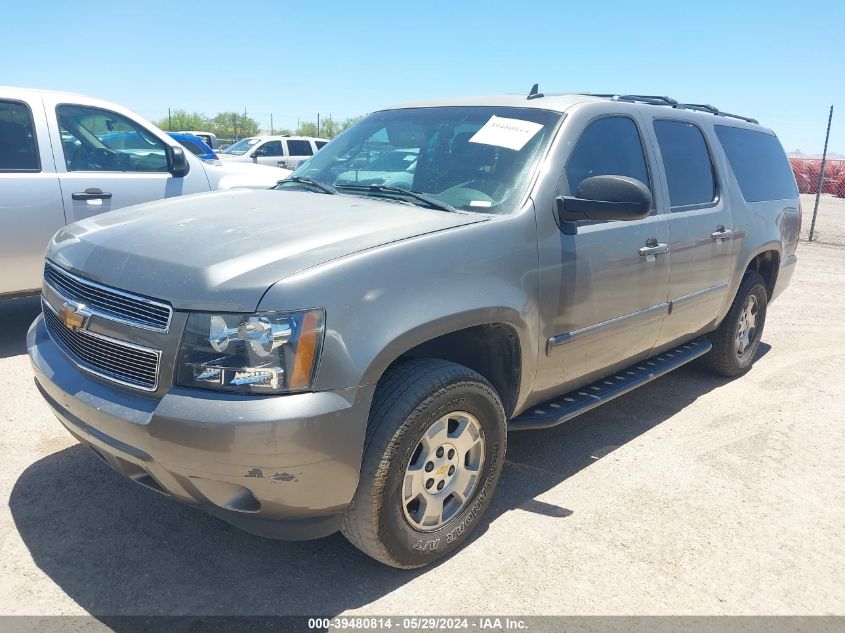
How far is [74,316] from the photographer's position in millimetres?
2639

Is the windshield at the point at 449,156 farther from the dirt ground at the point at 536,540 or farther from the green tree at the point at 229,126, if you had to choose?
the green tree at the point at 229,126

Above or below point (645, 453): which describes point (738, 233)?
above

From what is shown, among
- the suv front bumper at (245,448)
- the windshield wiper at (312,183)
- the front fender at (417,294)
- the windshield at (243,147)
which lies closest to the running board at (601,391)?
the front fender at (417,294)

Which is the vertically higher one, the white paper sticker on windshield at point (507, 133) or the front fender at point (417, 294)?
the white paper sticker on windshield at point (507, 133)

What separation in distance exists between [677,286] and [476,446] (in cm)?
192

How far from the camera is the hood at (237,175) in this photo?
6621 millimetres

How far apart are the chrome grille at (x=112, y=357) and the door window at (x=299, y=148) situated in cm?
1751

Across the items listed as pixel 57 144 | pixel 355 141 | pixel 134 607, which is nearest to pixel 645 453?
pixel 355 141

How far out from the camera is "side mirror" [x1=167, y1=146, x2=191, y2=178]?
611 cm

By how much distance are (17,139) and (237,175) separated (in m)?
2.06

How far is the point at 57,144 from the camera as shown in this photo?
17.9 ft

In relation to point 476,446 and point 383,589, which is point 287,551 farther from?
point 476,446

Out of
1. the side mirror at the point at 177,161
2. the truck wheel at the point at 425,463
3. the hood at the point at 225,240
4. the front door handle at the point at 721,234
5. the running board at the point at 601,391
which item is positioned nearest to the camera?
the hood at the point at 225,240

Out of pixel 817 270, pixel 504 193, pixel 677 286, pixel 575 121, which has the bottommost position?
pixel 817 270
